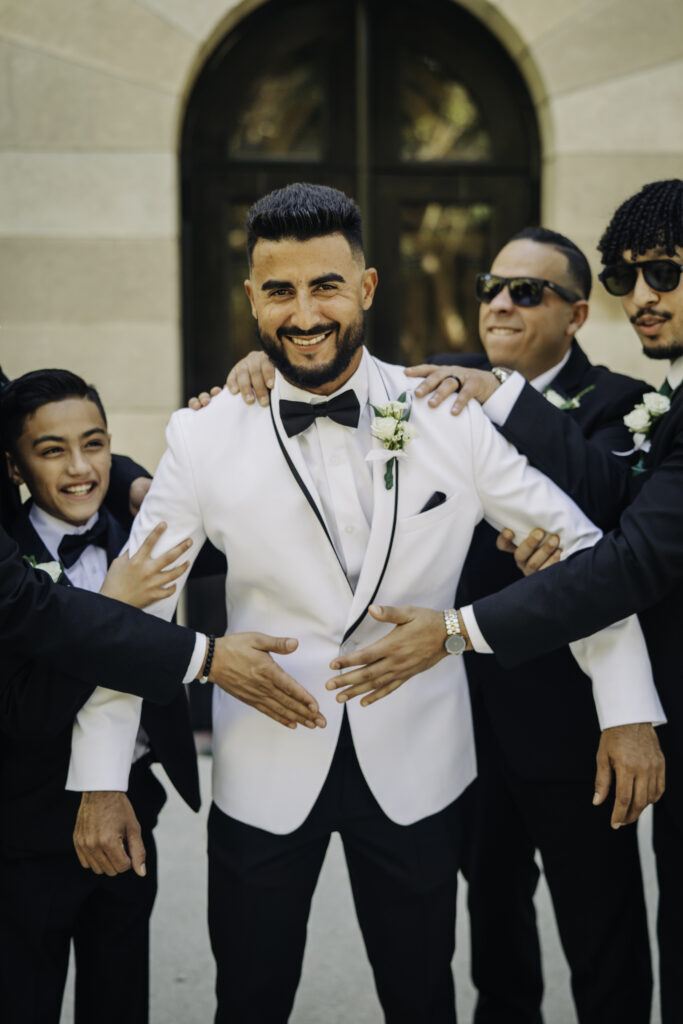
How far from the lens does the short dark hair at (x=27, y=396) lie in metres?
2.47

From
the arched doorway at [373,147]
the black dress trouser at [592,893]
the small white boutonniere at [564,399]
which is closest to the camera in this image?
the black dress trouser at [592,893]

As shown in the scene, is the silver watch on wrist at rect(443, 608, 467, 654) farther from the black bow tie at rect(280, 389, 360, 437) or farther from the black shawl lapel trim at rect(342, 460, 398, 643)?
the black bow tie at rect(280, 389, 360, 437)

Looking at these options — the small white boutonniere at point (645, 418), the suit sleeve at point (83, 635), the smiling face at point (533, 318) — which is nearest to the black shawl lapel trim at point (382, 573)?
the suit sleeve at point (83, 635)

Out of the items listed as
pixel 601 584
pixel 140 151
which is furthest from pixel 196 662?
pixel 140 151

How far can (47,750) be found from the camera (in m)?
2.34

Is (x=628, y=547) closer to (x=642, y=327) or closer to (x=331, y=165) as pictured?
(x=642, y=327)

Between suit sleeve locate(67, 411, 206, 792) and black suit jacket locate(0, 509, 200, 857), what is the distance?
56 mm

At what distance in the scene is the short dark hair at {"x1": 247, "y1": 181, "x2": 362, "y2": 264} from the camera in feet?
6.97

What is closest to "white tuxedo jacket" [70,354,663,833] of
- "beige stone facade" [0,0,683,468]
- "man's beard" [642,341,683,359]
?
"man's beard" [642,341,683,359]

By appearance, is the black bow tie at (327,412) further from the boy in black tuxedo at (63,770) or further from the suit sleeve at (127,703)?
the boy in black tuxedo at (63,770)

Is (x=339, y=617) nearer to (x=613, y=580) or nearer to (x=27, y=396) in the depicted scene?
(x=613, y=580)

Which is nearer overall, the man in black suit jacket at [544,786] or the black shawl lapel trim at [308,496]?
the black shawl lapel trim at [308,496]

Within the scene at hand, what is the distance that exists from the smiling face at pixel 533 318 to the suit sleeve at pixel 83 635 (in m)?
1.44

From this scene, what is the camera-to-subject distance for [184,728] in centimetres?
→ 257
